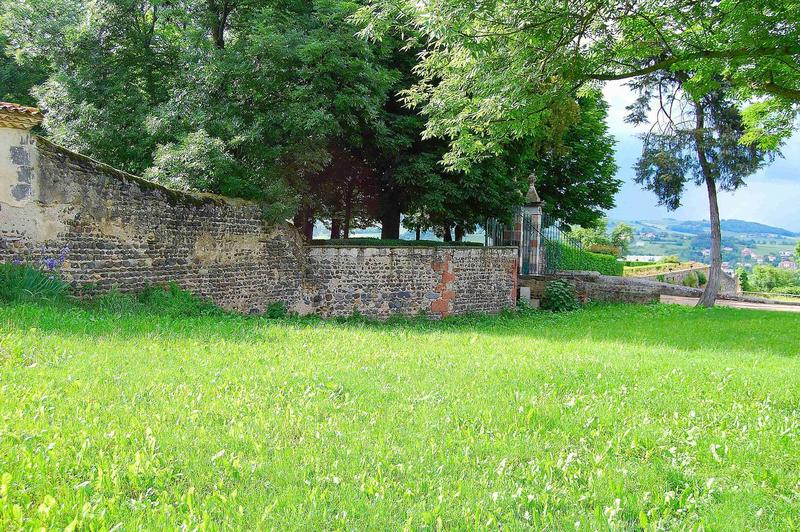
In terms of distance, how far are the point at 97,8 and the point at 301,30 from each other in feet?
19.4

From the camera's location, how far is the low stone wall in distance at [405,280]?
45.6ft

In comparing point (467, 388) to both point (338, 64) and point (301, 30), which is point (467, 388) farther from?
point (301, 30)

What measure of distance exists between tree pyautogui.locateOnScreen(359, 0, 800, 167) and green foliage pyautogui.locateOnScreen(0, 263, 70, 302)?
633cm

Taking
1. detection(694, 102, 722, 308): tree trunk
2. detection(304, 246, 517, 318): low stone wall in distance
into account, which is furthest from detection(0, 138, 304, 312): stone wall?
detection(694, 102, 722, 308): tree trunk

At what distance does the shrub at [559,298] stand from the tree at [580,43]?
28.0ft

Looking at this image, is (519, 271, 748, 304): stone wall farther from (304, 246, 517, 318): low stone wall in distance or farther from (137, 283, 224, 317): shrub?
(137, 283, 224, 317): shrub

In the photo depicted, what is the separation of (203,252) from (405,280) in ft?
18.0

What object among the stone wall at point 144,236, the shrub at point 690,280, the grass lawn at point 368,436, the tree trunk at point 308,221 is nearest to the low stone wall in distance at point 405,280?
the stone wall at point 144,236

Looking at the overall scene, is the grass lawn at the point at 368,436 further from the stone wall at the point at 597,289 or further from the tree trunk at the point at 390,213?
the stone wall at the point at 597,289

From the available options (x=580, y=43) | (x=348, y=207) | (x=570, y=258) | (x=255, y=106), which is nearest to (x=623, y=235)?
(x=570, y=258)

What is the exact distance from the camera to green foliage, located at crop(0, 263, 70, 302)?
26.0 feet

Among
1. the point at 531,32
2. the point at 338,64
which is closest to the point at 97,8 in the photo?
the point at 338,64

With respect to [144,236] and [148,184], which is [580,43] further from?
[144,236]

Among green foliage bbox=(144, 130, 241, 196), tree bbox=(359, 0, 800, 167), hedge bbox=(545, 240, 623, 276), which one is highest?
tree bbox=(359, 0, 800, 167)
